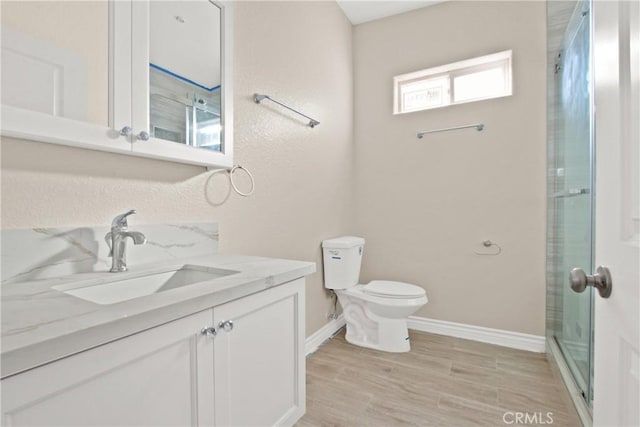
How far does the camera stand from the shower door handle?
0.63 meters

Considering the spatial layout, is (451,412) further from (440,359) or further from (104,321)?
(104,321)

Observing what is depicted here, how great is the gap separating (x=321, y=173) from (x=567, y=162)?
1.58 metres

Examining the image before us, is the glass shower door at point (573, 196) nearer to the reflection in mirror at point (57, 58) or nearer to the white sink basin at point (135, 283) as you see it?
the white sink basin at point (135, 283)

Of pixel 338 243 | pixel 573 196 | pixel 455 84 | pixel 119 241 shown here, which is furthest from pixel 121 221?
pixel 455 84

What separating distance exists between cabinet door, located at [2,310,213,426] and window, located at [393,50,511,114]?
254 centimetres

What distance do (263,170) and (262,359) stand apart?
1071mm

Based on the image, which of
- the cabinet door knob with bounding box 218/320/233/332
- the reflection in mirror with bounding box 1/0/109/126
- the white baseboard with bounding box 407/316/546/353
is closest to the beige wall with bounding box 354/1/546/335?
the white baseboard with bounding box 407/316/546/353

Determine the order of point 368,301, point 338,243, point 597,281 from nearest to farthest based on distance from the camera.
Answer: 1. point 597,281
2. point 368,301
3. point 338,243

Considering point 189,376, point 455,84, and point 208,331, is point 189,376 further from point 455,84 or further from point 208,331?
point 455,84

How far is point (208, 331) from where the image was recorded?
35.2 inches

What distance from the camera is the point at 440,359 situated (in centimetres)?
214

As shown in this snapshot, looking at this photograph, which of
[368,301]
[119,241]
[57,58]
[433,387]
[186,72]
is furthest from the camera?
[368,301]

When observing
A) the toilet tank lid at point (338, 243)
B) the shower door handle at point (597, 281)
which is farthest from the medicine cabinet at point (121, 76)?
the shower door handle at point (597, 281)

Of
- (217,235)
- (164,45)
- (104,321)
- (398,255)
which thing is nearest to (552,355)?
(398,255)
